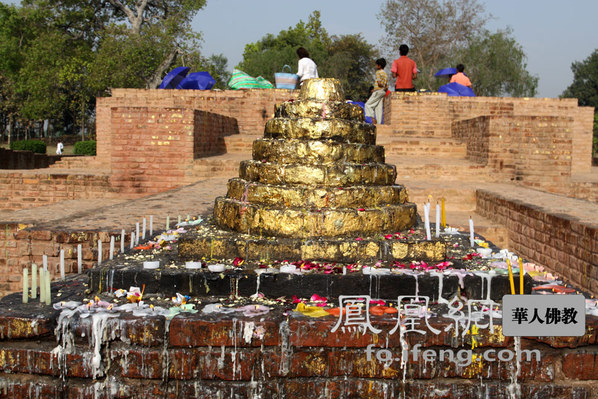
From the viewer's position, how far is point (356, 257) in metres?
3.14

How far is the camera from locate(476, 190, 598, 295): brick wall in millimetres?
4848

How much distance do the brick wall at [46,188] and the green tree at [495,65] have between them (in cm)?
2238

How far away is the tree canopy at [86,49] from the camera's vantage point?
21.3 m

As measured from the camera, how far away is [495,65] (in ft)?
93.8

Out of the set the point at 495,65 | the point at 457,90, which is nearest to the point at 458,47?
the point at 495,65

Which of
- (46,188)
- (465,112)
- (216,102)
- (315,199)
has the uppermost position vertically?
(216,102)

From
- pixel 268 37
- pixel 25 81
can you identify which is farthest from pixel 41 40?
pixel 268 37

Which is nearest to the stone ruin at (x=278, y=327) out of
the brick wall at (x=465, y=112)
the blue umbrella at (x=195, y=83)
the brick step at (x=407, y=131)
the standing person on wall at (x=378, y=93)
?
the standing person on wall at (x=378, y=93)

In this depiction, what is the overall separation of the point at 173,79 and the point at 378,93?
517 cm

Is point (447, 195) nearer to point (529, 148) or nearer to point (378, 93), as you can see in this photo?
point (529, 148)

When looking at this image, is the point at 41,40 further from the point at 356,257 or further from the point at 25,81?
the point at 356,257

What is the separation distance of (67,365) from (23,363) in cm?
19

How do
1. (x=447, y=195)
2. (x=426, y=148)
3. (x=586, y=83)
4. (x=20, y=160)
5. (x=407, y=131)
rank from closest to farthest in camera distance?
(x=447, y=195) < (x=426, y=148) < (x=407, y=131) < (x=20, y=160) < (x=586, y=83)

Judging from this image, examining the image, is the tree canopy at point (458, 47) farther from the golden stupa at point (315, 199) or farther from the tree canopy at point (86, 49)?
the golden stupa at point (315, 199)
